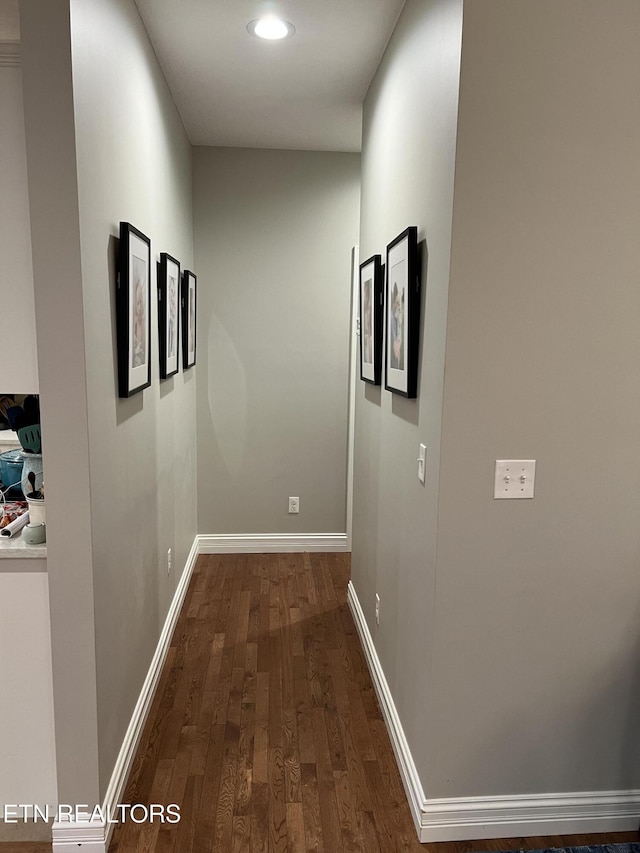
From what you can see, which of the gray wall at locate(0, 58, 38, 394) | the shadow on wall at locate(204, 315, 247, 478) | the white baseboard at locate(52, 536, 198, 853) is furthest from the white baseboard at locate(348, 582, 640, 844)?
the shadow on wall at locate(204, 315, 247, 478)

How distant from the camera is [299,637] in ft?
10.3

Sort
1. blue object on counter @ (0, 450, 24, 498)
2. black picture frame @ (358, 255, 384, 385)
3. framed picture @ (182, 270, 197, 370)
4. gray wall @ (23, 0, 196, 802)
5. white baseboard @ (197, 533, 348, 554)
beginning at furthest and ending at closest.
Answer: white baseboard @ (197, 533, 348, 554) → framed picture @ (182, 270, 197, 370) → black picture frame @ (358, 255, 384, 385) → blue object on counter @ (0, 450, 24, 498) → gray wall @ (23, 0, 196, 802)

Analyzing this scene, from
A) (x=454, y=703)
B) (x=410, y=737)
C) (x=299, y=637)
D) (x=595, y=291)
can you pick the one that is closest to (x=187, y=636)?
(x=299, y=637)

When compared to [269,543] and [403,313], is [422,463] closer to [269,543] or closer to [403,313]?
[403,313]

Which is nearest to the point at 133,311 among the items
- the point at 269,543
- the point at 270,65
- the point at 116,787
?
the point at 270,65

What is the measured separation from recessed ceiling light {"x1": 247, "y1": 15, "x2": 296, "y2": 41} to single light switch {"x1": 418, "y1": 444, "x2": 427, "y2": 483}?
1.74m

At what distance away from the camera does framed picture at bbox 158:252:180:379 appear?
2721 mm

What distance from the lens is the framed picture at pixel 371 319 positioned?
2.65 meters

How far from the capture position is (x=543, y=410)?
1.74m

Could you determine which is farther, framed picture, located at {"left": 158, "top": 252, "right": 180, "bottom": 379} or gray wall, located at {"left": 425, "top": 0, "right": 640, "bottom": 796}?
framed picture, located at {"left": 158, "top": 252, "right": 180, "bottom": 379}

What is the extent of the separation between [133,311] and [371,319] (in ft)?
3.61

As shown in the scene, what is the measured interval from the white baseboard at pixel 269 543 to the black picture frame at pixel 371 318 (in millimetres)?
1594

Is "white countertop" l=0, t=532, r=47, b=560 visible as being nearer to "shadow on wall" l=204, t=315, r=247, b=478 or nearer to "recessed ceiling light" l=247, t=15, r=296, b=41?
"recessed ceiling light" l=247, t=15, r=296, b=41

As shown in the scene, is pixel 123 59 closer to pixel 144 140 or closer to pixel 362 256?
pixel 144 140
